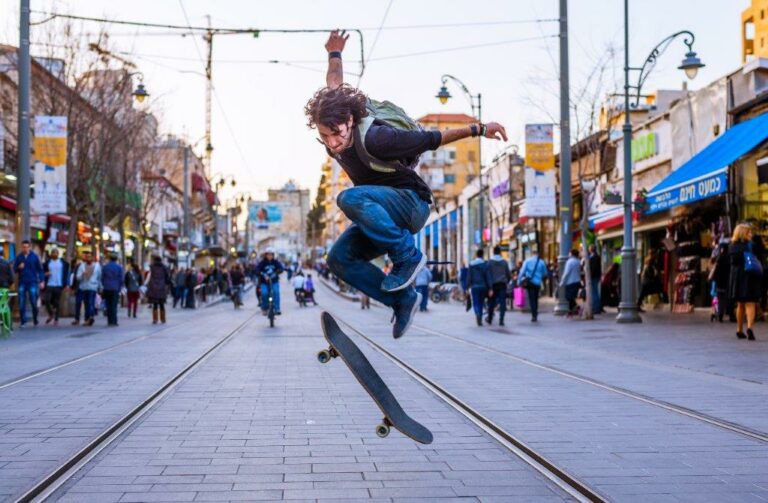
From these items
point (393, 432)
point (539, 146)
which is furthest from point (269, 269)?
point (393, 432)

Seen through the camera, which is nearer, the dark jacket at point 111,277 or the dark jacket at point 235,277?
the dark jacket at point 111,277

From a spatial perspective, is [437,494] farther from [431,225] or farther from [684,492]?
[431,225]

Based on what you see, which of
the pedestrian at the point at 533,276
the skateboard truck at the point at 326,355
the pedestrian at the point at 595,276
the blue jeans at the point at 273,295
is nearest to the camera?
the skateboard truck at the point at 326,355

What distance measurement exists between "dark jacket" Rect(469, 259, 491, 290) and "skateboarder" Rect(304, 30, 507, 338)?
53.0 ft

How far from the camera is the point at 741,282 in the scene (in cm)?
1432

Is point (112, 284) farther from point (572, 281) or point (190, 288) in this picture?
point (190, 288)

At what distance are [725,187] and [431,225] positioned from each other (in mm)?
55420

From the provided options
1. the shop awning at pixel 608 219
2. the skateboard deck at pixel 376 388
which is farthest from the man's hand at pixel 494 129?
the shop awning at pixel 608 219

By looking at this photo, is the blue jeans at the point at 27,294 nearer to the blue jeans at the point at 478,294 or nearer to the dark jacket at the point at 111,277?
the dark jacket at the point at 111,277

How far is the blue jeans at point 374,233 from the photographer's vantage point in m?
5.04

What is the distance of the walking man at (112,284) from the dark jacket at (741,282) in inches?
527

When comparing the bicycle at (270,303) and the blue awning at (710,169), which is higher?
the blue awning at (710,169)

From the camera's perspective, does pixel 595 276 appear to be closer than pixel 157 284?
No

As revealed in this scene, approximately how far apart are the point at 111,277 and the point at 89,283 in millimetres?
495
